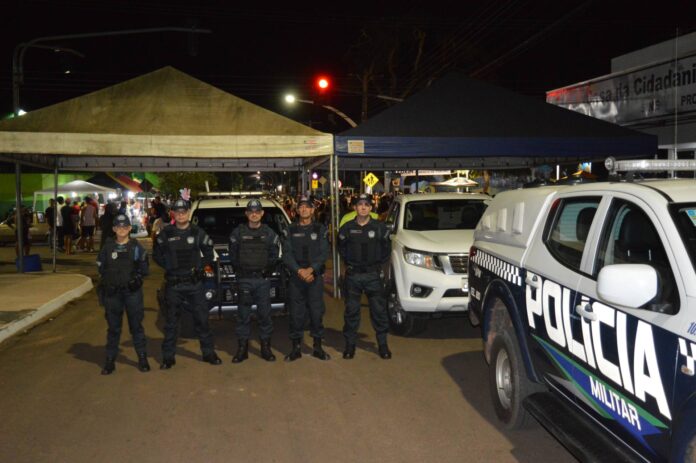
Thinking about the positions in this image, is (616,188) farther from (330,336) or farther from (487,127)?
(487,127)

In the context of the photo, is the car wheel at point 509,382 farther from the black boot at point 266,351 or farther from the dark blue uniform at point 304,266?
the black boot at point 266,351

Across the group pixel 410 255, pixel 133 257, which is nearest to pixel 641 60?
pixel 410 255

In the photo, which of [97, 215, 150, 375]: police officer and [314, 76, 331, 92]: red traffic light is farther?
[314, 76, 331, 92]: red traffic light

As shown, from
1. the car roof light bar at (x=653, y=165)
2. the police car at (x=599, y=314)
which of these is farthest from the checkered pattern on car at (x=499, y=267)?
the car roof light bar at (x=653, y=165)

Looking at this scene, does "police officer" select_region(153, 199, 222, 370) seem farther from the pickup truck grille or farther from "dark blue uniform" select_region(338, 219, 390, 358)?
the pickup truck grille

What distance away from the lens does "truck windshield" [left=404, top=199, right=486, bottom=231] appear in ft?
29.3

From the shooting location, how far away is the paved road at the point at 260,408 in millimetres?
4672

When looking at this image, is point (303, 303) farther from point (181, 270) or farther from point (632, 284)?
point (632, 284)

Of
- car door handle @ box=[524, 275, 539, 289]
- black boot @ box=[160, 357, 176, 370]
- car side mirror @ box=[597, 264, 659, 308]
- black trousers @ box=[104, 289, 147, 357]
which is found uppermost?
car side mirror @ box=[597, 264, 659, 308]

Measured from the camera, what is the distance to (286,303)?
8156mm

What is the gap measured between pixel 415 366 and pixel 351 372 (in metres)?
0.72

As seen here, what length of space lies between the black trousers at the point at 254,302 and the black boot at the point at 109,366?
1.37 metres

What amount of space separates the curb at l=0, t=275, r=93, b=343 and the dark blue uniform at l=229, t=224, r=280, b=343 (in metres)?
3.52

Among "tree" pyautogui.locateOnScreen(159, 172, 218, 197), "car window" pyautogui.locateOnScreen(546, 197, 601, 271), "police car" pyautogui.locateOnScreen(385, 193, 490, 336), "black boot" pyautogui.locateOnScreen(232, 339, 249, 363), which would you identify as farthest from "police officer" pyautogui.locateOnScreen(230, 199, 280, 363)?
"tree" pyautogui.locateOnScreen(159, 172, 218, 197)
